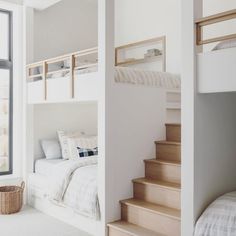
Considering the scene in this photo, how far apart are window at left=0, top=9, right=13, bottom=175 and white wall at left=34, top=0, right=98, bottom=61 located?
1.33ft

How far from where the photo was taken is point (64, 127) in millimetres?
5547

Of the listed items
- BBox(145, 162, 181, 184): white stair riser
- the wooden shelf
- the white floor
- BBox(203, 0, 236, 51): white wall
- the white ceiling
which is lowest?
the white floor

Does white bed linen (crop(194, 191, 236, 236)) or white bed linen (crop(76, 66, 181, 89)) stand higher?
white bed linen (crop(76, 66, 181, 89))

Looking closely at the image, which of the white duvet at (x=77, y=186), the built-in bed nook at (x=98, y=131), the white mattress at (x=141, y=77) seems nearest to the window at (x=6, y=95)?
the built-in bed nook at (x=98, y=131)

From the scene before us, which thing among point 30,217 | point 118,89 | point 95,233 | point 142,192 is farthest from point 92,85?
point 30,217

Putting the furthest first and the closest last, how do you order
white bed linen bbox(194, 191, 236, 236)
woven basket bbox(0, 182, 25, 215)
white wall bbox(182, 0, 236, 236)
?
woven basket bbox(0, 182, 25, 215)
white wall bbox(182, 0, 236, 236)
white bed linen bbox(194, 191, 236, 236)

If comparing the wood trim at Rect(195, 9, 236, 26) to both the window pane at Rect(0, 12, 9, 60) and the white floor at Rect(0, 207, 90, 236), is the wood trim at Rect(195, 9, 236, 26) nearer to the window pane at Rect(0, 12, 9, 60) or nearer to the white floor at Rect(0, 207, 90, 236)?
the white floor at Rect(0, 207, 90, 236)

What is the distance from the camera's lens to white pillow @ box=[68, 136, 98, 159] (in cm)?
485

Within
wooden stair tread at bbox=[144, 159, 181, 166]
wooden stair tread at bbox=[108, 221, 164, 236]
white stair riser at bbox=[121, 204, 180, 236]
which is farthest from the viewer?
wooden stair tread at bbox=[144, 159, 181, 166]

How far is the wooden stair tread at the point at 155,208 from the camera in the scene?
320cm

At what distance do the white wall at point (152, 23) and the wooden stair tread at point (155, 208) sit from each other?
233cm

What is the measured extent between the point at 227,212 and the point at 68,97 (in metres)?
2.33

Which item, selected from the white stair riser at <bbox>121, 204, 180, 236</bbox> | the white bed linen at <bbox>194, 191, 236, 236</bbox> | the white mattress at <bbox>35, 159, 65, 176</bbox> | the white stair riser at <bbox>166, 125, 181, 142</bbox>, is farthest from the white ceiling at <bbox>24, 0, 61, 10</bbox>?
the white bed linen at <bbox>194, 191, 236, 236</bbox>

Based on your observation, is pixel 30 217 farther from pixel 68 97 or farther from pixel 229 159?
pixel 229 159
